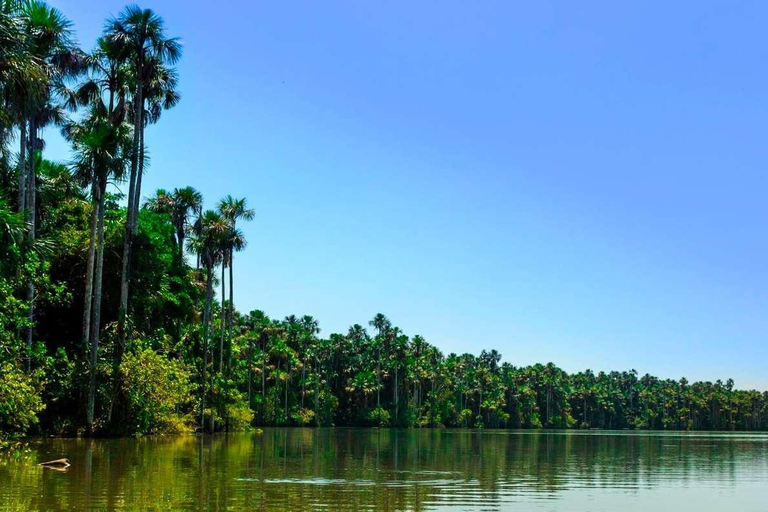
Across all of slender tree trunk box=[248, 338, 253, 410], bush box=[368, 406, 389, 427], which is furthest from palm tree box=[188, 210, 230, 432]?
bush box=[368, 406, 389, 427]

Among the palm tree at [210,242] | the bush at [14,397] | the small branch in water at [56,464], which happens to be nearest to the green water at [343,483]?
the small branch in water at [56,464]

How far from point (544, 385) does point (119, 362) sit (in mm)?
125437

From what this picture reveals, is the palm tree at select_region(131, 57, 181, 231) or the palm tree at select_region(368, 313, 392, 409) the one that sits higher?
the palm tree at select_region(131, 57, 181, 231)

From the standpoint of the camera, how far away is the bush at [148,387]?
123 ft

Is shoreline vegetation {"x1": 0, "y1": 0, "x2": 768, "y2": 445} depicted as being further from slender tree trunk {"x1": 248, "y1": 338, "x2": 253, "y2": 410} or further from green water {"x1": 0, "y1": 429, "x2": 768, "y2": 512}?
slender tree trunk {"x1": 248, "y1": 338, "x2": 253, "y2": 410}

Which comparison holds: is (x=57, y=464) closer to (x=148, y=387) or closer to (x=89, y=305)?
(x=89, y=305)

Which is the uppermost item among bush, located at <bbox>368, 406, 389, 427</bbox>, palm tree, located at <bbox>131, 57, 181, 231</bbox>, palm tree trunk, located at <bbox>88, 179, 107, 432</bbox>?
palm tree, located at <bbox>131, 57, 181, 231</bbox>

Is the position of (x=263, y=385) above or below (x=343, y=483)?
below

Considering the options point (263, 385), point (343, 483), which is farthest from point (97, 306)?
point (263, 385)

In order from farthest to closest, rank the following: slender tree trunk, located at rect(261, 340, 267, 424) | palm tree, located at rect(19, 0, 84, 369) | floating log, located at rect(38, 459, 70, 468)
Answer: slender tree trunk, located at rect(261, 340, 267, 424)
palm tree, located at rect(19, 0, 84, 369)
floating log, located at rect(38, 459, 70, 468)

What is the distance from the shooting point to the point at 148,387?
3841 centimetres

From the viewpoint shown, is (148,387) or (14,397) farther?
(148,387)

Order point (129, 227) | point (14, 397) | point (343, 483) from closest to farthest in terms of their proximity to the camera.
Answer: point (343, 483)
point (14, 397)
point (129, 227)

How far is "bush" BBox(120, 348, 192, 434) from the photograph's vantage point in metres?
37.6
